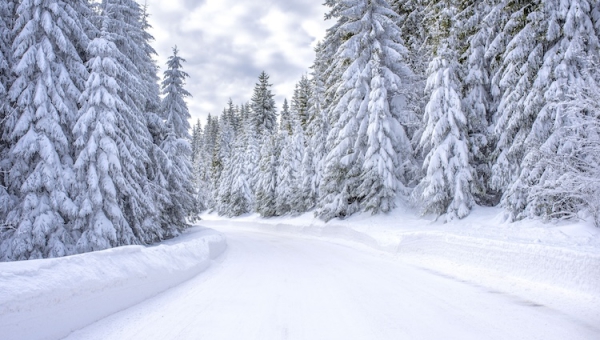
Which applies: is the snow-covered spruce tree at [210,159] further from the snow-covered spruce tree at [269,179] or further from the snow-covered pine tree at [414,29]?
the snow-covered pine tree at [414,29]

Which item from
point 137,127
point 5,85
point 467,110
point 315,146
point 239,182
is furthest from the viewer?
point 239,182

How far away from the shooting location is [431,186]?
15.8m

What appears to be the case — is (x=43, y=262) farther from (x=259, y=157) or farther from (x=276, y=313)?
(x=259, y=157)

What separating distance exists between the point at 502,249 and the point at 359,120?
1329 centimetres

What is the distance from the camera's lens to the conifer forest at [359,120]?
39.7ft

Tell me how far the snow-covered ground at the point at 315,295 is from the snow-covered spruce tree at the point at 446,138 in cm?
582

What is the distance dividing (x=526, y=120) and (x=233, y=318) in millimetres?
13753

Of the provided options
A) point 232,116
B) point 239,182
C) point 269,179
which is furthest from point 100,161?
point 232,116

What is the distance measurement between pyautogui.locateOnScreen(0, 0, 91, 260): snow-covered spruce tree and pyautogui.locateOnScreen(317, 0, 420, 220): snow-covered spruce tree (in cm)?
1351

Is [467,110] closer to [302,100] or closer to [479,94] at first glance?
[479,94]

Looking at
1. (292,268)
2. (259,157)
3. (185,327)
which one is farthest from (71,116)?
(259,157)

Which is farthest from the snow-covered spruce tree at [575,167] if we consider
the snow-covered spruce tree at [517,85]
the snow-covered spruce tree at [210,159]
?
→ the snow-covered spruce tree at [210,159]

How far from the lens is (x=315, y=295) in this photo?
6.10 meters

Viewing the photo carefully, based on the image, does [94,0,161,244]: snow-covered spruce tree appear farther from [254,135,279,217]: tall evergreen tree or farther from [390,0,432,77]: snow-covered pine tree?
[254,135,279,217]: tall evergreen tree
